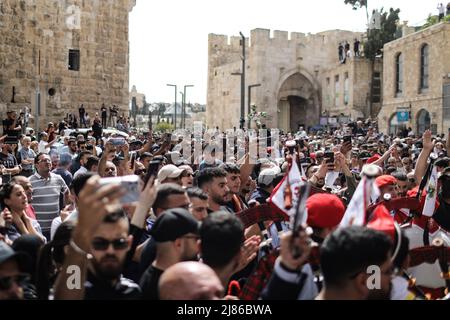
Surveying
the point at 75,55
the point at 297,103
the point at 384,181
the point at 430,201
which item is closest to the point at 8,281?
the point at 430,201

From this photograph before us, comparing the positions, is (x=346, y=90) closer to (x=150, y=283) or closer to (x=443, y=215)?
(x=443, y=215)

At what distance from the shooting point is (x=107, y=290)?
2.78m

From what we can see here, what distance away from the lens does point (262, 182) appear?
18.7 ft

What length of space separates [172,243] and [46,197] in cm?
355

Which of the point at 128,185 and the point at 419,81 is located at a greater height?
the point at 419,81

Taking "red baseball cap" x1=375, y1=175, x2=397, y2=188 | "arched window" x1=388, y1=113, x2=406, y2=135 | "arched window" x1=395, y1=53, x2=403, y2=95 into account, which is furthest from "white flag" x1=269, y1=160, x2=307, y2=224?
"arched window" x1=395, y1=53, x2=403, y2=95

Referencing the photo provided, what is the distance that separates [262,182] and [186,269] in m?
3.30

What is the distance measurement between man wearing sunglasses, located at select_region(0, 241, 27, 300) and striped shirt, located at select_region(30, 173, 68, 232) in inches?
137

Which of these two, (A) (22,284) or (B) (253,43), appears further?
(B) (253,43)

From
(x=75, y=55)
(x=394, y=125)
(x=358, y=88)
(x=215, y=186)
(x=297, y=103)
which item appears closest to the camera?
(x=215, y=186)

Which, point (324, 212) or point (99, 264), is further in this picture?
point (324, 212)

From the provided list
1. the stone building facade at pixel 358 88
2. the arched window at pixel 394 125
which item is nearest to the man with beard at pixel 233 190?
the arched window at pixel 394 125
